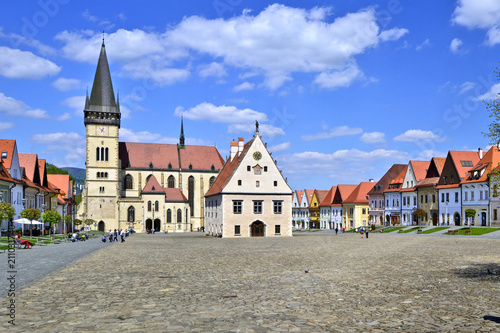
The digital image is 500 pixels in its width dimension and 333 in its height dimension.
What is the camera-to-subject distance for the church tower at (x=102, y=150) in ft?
358

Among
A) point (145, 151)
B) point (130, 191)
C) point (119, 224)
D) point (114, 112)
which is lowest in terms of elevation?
point (119, 224)

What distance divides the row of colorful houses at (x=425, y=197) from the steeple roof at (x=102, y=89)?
5539 cm

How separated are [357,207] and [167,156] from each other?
1803 inches

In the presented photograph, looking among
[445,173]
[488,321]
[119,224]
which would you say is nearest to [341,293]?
[488,321]

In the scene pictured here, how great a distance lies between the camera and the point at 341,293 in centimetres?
1434

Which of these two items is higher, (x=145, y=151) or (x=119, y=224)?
(x=145, y=151)

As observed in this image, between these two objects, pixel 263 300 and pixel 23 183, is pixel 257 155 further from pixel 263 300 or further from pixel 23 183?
pixel 263 300

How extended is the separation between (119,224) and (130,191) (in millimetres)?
9769

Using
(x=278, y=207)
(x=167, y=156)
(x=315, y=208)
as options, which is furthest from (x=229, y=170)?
(x=315, y=208)

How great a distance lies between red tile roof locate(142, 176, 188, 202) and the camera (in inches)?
4422

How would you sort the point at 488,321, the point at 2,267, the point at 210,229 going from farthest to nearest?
the point at 210,229 → the point at 2,267 → the point at 488,321

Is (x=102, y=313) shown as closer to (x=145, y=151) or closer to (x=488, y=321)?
(x=488, y=321)

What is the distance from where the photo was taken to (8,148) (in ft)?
210

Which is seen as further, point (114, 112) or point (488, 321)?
point (114, 112)
